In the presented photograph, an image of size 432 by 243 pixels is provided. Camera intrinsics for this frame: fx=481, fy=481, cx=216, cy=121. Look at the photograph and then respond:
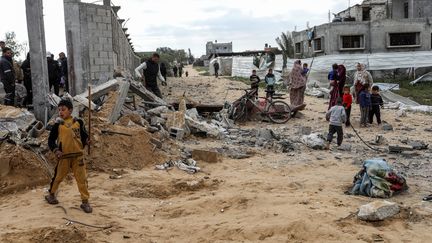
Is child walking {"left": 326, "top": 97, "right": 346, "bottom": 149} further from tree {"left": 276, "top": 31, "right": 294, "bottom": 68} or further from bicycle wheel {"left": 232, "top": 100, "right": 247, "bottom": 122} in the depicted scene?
tree {"left": 276, "top": 31, "right": 294, "bottom": 68}

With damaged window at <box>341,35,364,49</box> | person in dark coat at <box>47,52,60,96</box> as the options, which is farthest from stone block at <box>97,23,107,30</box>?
damaged window at <box>341,35,364,49</box>

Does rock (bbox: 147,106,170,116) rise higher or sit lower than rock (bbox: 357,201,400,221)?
higher

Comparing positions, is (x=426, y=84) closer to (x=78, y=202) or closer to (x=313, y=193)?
(x=313, y=193)

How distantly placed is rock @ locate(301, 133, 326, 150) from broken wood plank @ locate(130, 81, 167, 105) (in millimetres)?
3769

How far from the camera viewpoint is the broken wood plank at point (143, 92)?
1107cm

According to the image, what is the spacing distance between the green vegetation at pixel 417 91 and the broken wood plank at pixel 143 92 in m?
10.4

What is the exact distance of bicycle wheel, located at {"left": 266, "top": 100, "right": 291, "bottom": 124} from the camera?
12.9 metres

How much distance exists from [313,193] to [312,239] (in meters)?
1.62

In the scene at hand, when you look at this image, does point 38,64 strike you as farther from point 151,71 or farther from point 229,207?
point 229,207

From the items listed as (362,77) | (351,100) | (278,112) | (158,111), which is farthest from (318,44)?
(158,111)

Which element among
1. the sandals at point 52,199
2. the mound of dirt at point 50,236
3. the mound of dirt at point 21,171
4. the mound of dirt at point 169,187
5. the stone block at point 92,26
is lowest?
the mound of dirt at point 169,187

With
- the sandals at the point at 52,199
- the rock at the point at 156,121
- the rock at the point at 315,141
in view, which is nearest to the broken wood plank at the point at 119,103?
the rock at the point at 156,121

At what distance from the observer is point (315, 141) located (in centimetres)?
941

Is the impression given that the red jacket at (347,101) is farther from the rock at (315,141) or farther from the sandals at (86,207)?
the sandals at (86,207)
